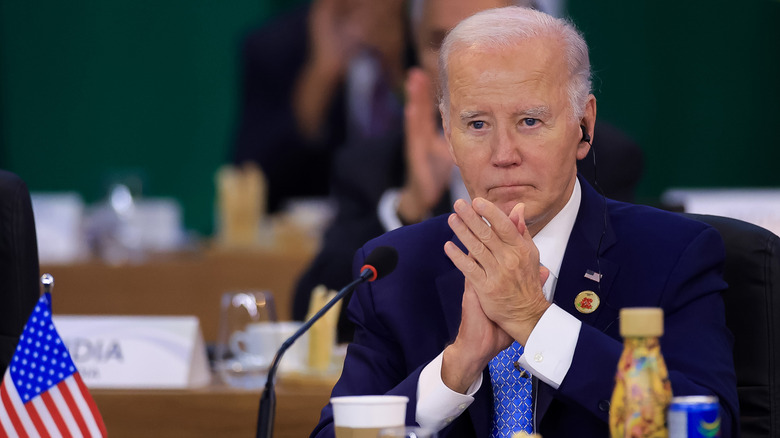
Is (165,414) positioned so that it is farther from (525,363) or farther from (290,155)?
(290,155)

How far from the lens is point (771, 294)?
5.81 ft

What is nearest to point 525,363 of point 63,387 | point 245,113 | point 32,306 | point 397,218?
point 63,387

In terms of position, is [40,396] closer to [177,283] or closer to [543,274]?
[543,274]

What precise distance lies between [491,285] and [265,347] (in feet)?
3.84

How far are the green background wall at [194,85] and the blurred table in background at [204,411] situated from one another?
198 inches

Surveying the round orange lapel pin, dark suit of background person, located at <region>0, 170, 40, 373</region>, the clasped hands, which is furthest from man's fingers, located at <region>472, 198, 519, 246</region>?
dark suit of background person, located at <region>0, 170, 40, 373</region>

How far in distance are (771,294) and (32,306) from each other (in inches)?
49.5

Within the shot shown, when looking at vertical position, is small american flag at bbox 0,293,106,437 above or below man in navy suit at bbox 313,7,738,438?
below

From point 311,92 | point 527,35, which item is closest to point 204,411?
point 527,35

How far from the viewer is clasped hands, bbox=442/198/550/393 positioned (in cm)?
154

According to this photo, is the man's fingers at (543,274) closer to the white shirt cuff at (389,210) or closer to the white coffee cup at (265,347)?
the white coffee cup at (265,347)

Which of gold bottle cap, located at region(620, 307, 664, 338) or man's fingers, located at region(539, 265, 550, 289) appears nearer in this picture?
gold bottle cap, located at region(620, 307, 664, 338)

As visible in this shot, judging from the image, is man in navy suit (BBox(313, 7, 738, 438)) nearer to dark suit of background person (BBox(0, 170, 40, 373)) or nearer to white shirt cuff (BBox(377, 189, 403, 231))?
dark suit of background person (BBox(0, 170, 40, 373))

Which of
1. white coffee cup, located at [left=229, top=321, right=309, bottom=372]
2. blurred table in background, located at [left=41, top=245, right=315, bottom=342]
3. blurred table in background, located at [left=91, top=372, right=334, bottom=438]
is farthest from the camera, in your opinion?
blurred table in background, located at [left=41, top=245, right=315, bottom=342]
